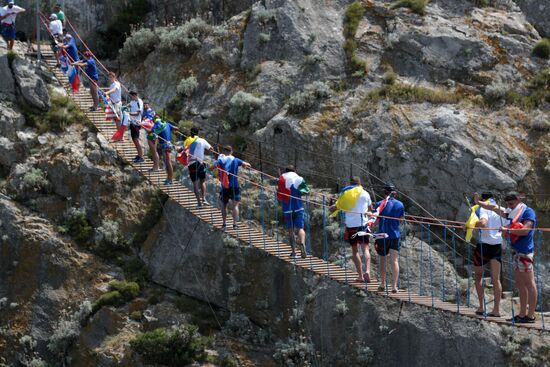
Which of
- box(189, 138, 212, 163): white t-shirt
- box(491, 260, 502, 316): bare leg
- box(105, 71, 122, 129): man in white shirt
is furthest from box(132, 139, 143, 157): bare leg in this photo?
box(491, 260, 502, 316): bare leg

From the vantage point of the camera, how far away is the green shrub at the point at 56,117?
2691 cm

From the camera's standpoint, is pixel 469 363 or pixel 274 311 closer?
pixel 469 363

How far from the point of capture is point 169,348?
23.7 metres

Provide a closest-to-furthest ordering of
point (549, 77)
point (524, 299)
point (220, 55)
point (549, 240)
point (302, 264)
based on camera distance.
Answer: point (524, 299)
point (302, 264)
point (549, 240)
point (549, 77)
point (220, 55)

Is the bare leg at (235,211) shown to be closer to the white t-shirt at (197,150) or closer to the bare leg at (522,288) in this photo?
the white t-shirt at (197,150)

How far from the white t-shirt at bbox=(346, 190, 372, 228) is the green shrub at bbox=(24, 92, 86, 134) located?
773 centimetres

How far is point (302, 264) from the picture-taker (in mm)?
22656

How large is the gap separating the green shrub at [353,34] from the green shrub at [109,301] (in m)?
6.70

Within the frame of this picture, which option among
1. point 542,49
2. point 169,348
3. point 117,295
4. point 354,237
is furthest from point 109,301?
point 542,49

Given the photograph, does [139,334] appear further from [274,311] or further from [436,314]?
[436,314]

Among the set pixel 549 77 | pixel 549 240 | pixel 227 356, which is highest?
pixel 549 77

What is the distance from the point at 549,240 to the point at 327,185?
170 inches

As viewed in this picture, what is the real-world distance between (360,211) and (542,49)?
25.0 feet

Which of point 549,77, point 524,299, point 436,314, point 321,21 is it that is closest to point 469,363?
point 436,314
